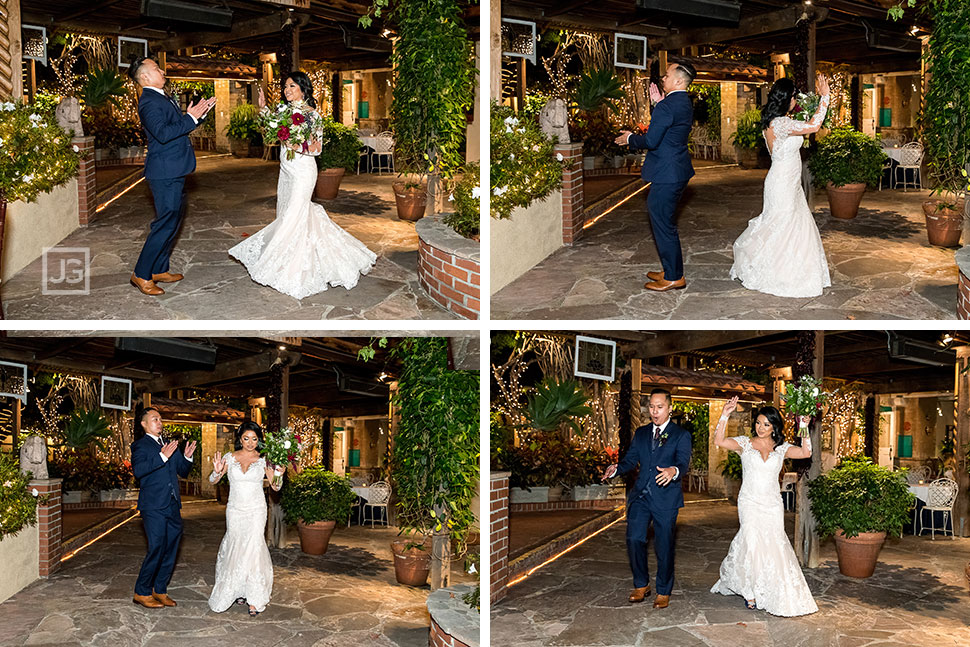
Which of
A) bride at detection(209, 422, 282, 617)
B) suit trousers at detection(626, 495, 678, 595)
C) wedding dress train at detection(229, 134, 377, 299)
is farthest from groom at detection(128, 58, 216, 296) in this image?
suit trousers at detection(626, 495, 678, 595)

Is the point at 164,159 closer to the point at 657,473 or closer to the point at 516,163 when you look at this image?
the point at 516,163

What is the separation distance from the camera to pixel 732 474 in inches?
588

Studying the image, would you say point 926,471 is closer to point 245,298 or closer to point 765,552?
point 765,552

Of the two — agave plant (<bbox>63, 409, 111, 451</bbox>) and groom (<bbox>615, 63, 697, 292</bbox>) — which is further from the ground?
groom (<bbox>615, 63, 697, 292</bbox>)

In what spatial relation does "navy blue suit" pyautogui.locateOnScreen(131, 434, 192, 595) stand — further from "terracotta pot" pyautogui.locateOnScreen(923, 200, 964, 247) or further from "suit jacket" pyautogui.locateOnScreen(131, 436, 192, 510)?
"terracotta pot" pyautogui.locateOnScreen(923, 200, 964, 247)

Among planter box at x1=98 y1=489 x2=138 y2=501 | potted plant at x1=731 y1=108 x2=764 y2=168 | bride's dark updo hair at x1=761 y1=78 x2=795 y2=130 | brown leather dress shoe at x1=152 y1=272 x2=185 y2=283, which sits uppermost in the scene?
potted plant at x1=731 y1=108 x2=764 y2=168

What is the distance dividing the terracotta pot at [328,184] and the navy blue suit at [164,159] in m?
3.64

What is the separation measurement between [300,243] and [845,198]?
17.2ft

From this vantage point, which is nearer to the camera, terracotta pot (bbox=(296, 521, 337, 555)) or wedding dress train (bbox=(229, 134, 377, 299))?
wedding dress train (bbox=(229, 134, 377, 299))

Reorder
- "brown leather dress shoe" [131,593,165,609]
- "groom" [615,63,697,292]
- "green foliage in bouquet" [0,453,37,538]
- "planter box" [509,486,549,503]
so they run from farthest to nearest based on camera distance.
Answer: "planter box" [509,486,549,503]
"green foliage in bouquet" [0,453,37,538]
"brown leather dress shoe" [131,593,165,609]
"groom" [615,63,697,292]

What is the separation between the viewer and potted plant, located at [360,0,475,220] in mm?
7871

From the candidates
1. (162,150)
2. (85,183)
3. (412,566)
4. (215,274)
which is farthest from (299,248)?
(412,566)

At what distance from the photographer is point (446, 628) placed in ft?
20.4

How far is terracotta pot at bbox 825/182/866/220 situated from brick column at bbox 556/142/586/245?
2441mm
